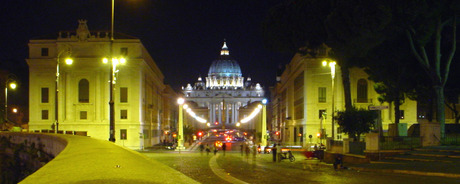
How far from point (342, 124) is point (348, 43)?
22.7 ft

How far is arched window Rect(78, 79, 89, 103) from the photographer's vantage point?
62.0 meters

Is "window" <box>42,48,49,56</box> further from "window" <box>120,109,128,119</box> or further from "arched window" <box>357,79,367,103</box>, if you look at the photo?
"arched window" <box>357,79,367,103</box>

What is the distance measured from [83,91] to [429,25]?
4061 centimetres

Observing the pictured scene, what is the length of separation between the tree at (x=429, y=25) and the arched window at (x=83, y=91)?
38.4 metres

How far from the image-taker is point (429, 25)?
31.5 m

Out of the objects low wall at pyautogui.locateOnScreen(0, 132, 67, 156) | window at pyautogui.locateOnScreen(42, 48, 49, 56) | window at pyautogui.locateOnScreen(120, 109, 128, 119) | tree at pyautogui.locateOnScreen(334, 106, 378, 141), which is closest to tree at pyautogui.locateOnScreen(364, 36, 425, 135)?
tree at pyautogui.locateOnScreen(334, 106, 378, 141)

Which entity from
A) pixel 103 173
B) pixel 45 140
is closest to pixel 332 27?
pixel 45 140

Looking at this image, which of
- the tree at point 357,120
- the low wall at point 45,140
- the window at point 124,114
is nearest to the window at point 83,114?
the window at point 124,114

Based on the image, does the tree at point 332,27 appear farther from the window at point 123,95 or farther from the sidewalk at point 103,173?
the window at point 123,95

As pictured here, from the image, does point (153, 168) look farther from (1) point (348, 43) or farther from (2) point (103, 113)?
(2) point (103, 113)

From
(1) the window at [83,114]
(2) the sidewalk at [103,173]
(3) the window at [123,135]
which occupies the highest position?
(1) the window at [83,114]

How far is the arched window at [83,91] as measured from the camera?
62000mm

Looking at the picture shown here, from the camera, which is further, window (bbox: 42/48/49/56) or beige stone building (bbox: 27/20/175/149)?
window (bbox: 42/48/49/56)

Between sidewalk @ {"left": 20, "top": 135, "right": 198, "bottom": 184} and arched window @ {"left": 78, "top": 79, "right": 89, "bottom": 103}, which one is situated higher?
arched window @ {"left": 78, "top": 79, "right": 89, "bottom": 103}
